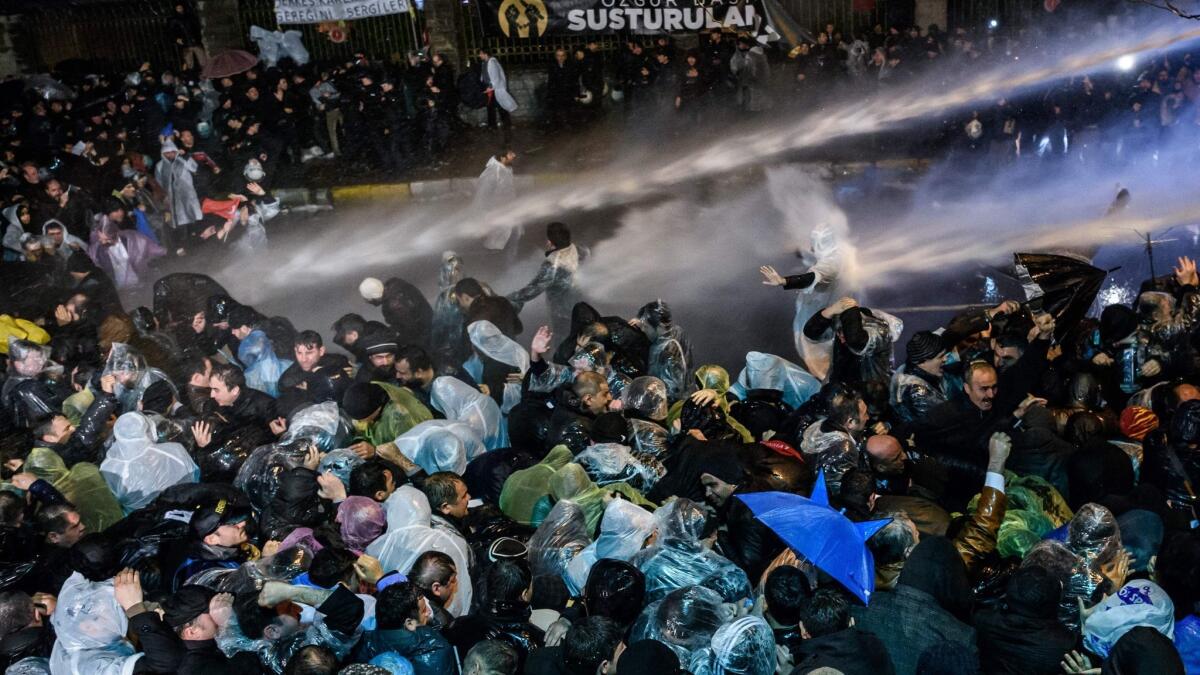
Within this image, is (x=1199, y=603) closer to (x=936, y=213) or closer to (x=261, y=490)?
(x=261, y=490)

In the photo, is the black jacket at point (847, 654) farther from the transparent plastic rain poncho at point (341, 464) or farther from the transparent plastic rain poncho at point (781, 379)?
the transparent plastic rain poncho at point (781, 379)

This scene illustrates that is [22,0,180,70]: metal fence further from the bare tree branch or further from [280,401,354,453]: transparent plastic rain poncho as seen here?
the bare tree branch

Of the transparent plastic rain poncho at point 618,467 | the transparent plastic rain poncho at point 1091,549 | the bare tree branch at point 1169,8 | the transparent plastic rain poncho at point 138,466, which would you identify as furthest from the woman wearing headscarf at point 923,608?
the bare tree branch at point 1169,8

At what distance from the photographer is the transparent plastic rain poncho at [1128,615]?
3.90m

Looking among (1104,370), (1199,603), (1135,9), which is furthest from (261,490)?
(1135,9)

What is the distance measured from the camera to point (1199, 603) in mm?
4000

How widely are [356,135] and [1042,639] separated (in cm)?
1175

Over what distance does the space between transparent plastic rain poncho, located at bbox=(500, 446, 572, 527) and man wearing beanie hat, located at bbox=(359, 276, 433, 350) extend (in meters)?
2.81

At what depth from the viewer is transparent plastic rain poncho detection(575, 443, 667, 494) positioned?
538 centimetres

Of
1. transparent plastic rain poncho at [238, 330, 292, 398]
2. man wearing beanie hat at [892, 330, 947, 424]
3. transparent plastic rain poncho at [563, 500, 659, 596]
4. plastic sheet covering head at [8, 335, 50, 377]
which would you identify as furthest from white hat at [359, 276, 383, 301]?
transparent plastic rain poncho at [563, 500, 659, 596]

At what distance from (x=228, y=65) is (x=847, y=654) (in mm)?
12438

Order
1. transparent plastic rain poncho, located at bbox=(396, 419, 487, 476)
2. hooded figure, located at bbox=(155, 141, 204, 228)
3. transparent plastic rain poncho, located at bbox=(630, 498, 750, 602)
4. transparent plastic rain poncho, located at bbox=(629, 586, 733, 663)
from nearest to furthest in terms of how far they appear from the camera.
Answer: transparent plastic rain poncho, located at bbox=(629, 586, 733, 663) < transparent plastic rain poncho, located at bbox=(630, 498, 750, 602) < transparent plastic rain poncho, located at bbox=(396, 419, 487, 476) < hooded figure, located at bbox=(155, 141, 204, 228)

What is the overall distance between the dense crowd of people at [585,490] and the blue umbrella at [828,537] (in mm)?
16

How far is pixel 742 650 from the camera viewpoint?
12.3ft
